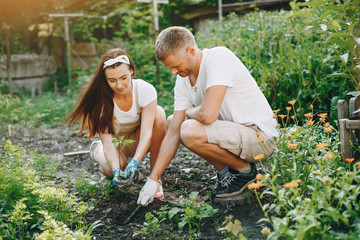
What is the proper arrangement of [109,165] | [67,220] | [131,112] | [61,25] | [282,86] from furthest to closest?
[61,25]
[282,86]
[131,112]
[109,165]
[67,220]

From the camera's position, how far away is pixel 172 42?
233cm

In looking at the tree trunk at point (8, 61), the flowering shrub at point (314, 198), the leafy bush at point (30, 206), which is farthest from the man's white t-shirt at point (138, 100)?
the tree trunk at point (8, 61)

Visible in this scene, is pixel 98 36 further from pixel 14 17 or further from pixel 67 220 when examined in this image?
pixel 67 220

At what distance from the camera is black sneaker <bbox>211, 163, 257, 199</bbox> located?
2396mm

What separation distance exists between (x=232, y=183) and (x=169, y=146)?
0.50m

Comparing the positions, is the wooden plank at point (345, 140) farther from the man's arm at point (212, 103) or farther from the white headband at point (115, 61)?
the white headband at point (115, 61)

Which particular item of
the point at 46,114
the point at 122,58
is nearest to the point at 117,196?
the point at 122,58

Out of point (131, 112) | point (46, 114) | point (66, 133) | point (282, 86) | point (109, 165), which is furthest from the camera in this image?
point (46, 114)

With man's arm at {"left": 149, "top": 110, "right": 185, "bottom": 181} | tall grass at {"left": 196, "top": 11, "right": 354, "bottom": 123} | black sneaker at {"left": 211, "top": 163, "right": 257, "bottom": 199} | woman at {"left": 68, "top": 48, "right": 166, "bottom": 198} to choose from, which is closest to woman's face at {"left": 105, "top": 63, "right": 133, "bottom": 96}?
woman at {"left": 68, "top": 48, "right": 166, "bottom": 198}

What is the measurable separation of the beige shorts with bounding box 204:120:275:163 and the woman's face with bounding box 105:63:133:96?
69 cm

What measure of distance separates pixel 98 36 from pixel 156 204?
29.3 feet

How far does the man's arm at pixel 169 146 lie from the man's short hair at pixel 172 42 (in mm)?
514

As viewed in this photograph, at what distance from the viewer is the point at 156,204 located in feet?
8.21

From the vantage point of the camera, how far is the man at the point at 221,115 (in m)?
2.32
